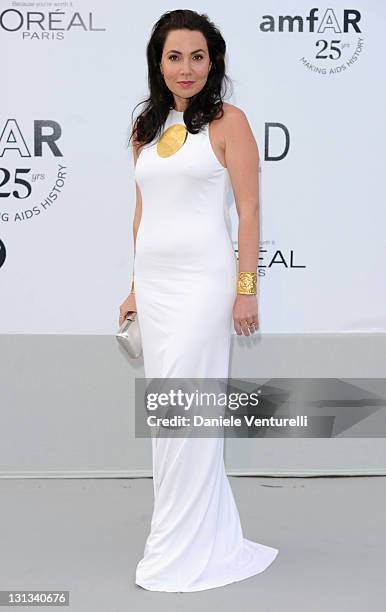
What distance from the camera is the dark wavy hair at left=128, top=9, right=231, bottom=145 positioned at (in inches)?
110

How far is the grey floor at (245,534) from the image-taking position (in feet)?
9.34

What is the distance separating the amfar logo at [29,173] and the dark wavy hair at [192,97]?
126cm

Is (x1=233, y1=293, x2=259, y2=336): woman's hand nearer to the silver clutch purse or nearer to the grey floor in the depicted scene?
the silver clutch purse

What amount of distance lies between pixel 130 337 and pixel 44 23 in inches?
74.6

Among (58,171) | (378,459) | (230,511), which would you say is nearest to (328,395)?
(378,459)

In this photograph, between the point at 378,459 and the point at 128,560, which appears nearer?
the point at 128,560

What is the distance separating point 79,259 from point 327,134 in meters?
1.36

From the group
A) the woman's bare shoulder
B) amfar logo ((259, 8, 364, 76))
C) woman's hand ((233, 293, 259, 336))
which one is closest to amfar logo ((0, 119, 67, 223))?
amfar logo ((259, 8, 364, 76))

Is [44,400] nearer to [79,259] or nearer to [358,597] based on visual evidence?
[79,259]

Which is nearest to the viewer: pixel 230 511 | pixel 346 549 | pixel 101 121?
pixel 230 511

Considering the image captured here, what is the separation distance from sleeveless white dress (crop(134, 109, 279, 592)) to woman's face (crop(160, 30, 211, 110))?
12cm

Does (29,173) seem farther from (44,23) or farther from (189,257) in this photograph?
(189,257)

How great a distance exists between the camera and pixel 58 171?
416 cm

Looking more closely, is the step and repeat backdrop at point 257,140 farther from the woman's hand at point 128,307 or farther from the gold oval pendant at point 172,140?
the gold oval pendant at point 172,140
